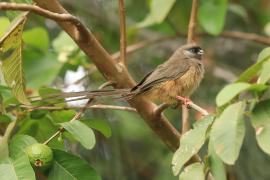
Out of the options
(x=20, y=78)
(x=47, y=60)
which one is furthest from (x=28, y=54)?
(x=20, y=78)

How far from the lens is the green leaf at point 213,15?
13.4 feet

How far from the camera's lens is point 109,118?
168 inches

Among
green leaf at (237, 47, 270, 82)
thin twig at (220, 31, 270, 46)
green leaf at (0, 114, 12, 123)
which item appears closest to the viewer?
green leaf at (237, 47, 270, 82)

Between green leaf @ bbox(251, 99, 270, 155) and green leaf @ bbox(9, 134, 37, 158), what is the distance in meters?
0.84

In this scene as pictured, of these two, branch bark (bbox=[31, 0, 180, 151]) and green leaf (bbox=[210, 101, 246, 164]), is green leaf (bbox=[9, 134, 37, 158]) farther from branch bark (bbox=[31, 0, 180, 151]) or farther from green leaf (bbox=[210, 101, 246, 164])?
green leaf (bbox=[210, 101, 246, 164])

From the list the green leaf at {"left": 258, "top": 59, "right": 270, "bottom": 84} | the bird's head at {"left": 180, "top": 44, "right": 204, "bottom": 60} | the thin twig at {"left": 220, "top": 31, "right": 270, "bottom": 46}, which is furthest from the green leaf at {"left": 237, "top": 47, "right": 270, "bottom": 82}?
the thin twig at {"left": 220, "top": 31, "right": 270, "bottom": 46}

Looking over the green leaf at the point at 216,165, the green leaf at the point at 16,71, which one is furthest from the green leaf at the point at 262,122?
the green leaf at the point at 16,71

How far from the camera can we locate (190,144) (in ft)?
6.97

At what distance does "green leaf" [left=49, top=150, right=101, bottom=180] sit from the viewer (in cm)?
240

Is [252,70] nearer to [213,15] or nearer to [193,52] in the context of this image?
[193,52]

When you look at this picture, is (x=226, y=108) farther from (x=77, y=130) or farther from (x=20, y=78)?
(x=20, y=78)

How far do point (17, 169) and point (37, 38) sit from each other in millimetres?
1732

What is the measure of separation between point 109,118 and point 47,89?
4.59ft

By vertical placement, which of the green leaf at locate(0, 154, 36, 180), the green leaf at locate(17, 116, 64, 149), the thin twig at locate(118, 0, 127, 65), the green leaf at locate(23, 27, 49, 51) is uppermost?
the thin twig at locate(118, 0, 127, 65)
